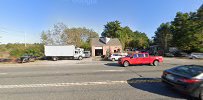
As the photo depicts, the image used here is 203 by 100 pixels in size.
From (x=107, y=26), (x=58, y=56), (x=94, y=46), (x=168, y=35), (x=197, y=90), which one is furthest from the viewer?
(x=107, y=26)

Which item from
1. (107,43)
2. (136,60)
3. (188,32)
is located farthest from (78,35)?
(136,60)

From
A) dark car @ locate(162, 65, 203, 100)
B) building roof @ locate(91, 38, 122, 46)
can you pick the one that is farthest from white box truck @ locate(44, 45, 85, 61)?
dark car @ locate(162, 65, 203, 100)

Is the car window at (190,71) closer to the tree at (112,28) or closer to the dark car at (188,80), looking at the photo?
the dark car at (188,80)

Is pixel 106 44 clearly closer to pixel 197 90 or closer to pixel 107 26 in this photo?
pixel 107 26

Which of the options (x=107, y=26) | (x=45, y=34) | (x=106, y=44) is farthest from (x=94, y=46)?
(x=107, y=26)

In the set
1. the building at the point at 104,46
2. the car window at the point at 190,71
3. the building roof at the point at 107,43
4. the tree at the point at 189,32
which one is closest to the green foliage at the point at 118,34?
the building roof at the point at 107,43

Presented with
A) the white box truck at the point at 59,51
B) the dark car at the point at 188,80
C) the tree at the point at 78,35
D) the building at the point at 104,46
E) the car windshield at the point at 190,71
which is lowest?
the dark car at the point at 188,80

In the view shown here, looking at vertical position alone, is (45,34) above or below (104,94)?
above

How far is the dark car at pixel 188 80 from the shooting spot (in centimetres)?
630

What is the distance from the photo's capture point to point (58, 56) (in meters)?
33.8

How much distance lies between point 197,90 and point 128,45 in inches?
2803

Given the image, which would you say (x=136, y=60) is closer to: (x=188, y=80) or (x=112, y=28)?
(x=188, y=80)

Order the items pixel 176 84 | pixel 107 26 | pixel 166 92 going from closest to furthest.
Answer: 1. pixel 176 84
2. pixel 166 92
3. pixel 107 26

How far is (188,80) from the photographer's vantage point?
21.2 feet
